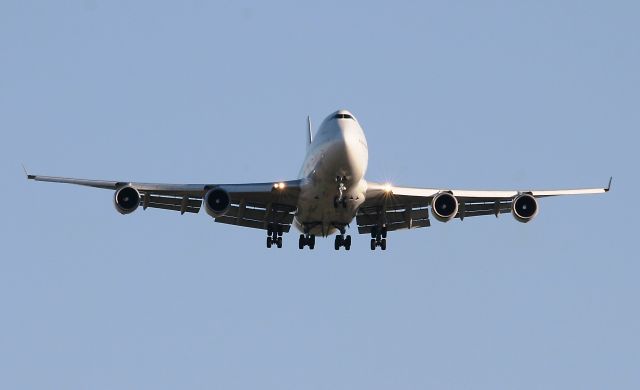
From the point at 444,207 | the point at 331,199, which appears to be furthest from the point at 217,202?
the point at 444,207

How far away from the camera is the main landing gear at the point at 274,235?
49.1 m

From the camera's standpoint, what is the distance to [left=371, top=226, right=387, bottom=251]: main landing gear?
1917 inches

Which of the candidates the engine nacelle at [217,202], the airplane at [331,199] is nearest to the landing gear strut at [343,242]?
the airplane at [331,199]

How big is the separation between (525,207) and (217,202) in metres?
11.0

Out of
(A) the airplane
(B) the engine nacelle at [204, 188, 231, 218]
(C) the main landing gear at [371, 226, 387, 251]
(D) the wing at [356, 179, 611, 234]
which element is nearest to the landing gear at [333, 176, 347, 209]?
(A) the airplane

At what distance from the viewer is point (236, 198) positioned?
155 ft

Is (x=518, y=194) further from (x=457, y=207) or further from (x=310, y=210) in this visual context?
(x=310, y=210)

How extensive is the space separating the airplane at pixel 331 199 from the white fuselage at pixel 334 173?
3 centimetres

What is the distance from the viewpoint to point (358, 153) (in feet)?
141

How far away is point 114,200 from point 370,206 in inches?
372

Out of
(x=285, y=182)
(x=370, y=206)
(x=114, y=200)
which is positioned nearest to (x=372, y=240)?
(x=370, y=206)

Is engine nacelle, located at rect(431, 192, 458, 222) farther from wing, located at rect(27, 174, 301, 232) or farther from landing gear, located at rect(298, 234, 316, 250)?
landing gear, located at rect(298, 234, 316, 250)

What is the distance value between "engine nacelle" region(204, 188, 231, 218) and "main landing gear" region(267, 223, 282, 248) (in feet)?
13.0

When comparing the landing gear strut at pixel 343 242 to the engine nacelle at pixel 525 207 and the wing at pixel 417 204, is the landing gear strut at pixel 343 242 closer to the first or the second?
the wing at pixel 417 204
